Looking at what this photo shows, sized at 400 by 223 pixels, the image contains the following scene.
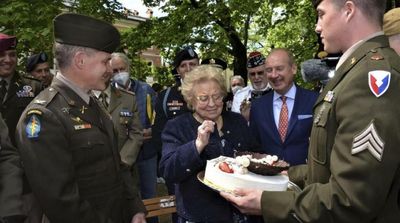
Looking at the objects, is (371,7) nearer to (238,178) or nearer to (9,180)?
(238,178)

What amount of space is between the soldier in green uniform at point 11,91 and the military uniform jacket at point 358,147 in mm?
3740

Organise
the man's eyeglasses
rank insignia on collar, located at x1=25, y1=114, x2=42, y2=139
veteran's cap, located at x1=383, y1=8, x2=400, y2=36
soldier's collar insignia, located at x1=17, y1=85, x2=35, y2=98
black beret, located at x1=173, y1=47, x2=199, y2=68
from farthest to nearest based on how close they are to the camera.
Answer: black beret, located at x1=173, y1=47, x2=199, y2=68, soldier's collar insignia, located at x1=17, y1=85, x2=35, y2=98, the man's eyeglasses, veteran's cap, located at x1=383, y1=8, x2=400, y2=36, rank insignia on collar, located at x1=25, y1=114, x2=42, y2=139

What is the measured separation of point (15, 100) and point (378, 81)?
4.24 metres

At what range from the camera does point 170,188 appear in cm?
482

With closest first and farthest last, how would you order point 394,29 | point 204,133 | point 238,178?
1. point 238,178
2. point 394,29
3. point 204,133

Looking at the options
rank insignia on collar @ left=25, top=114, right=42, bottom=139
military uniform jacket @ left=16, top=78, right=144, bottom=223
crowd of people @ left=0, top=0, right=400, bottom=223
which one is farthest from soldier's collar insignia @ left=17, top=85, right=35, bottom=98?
rank insignia on collar @ left=25, top=114, right=42, bottom=139

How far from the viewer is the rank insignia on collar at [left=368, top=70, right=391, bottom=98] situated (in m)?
1.68

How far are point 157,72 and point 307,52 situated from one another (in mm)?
6076

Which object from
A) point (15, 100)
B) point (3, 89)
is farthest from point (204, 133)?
point (3, 89)

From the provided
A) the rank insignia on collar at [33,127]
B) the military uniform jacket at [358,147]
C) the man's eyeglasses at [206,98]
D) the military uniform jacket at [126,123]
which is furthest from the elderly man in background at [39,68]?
the military uniform jacket at [358,147]

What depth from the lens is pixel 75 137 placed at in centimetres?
245

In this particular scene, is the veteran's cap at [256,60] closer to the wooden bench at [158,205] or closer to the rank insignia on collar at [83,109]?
the wooden bench at [158,205]

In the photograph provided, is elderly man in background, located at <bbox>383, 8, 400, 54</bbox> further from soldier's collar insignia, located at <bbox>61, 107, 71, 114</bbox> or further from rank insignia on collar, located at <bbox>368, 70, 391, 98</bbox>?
soldier's collar insignia, located at <bbox>61, 107, 71, 114</bbox>

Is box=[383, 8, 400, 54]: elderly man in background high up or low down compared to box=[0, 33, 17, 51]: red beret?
down
